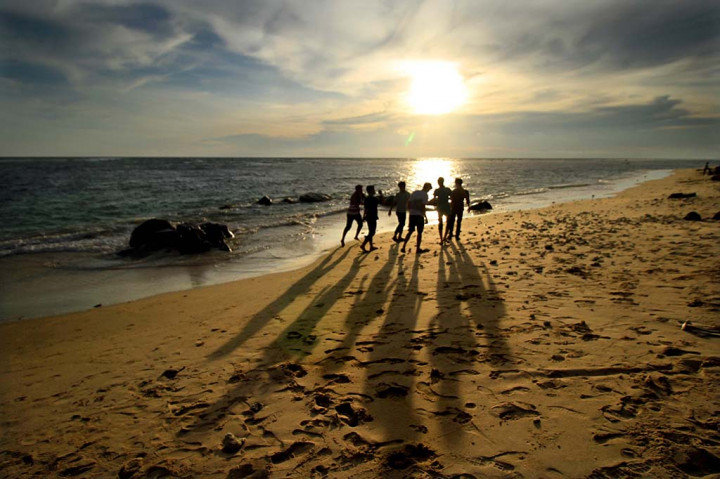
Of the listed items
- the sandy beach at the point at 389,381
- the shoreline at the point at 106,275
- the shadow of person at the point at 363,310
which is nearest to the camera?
the sandy beach at the point at 389,381

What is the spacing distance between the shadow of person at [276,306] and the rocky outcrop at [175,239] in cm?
562

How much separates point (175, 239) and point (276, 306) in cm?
912

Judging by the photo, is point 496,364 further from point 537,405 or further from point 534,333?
point 534,333

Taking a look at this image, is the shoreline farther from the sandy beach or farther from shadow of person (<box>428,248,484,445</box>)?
shadow of person (<box>428,248,484,445</box>)

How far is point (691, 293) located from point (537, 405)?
4.77m

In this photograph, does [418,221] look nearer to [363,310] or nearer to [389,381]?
[363,310]

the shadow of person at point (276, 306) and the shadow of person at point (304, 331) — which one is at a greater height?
the shadow of person at point (304, 331)

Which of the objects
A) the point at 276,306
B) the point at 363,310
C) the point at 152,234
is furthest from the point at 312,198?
the point at 363,310

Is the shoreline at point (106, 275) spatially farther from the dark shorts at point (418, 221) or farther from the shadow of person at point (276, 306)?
the dark shorts at point (418, 221)

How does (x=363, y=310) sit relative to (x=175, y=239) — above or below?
below

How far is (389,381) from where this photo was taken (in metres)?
4.19

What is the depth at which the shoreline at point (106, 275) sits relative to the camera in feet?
28.4

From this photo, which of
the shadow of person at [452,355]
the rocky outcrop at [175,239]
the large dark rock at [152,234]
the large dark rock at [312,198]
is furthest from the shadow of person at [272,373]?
the large dark rock at [312,198]

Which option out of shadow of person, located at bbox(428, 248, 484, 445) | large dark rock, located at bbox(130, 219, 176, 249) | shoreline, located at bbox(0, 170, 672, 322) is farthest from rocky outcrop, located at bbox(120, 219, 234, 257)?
shadow of person, located at bbox(428, 248, 484, 445)
